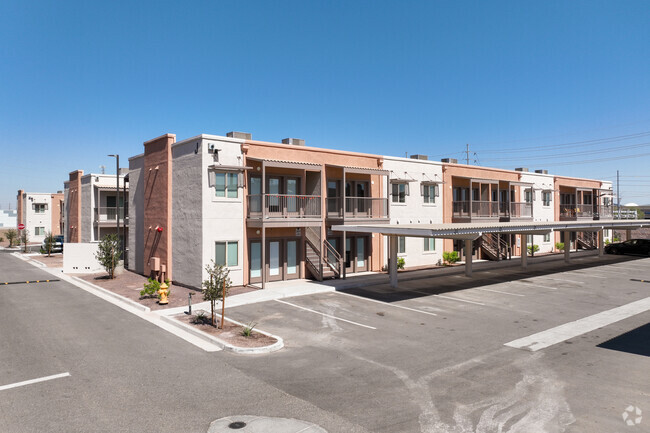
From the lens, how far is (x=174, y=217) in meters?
23.3

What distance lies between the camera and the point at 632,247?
38625mm

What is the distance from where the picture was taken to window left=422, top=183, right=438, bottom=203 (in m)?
31.0

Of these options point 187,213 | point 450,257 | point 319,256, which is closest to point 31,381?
point 187,213

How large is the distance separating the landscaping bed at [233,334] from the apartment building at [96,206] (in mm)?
22737

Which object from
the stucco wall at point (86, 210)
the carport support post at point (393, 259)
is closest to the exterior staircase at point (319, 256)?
the carport support post at point (393, 259)

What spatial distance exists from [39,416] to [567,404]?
392 inches

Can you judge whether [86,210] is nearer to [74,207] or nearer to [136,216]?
[74,207]

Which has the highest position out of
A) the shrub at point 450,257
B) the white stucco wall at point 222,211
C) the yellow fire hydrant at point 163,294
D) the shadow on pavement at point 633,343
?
the white stucco wall at point 222,211

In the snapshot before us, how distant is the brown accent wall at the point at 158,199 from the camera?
23.6 metres

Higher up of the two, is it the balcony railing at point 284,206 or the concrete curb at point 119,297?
the balcony railing at point 284,206

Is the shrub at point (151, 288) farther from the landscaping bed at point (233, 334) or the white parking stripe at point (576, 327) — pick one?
the white parking stripe at point (576, 327)

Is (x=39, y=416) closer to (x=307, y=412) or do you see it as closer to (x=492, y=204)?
(x=307, y=412)

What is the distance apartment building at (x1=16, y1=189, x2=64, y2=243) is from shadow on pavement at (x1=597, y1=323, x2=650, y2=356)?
2474 inches

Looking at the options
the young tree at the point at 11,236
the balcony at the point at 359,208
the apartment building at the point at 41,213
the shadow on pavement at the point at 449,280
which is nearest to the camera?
the shadow on pavement at the point at 449,280
